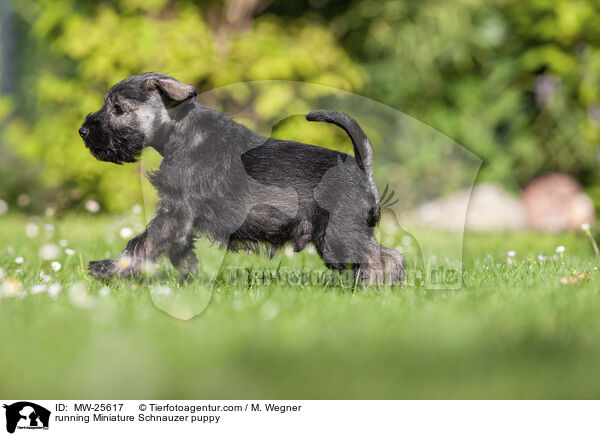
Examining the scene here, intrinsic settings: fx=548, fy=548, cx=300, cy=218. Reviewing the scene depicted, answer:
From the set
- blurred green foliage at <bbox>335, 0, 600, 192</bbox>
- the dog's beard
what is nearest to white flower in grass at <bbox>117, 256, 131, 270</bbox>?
the dog's beard

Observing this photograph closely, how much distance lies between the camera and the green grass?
194 cm

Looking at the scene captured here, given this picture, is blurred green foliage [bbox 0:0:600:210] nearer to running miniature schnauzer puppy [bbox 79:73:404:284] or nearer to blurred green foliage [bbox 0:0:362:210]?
blurred green foliage [bbox 0:0:362:210]

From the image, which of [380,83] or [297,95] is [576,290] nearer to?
[297,95]

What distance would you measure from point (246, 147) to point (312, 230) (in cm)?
63

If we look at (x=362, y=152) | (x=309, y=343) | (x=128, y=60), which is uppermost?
(x=128, y=60)

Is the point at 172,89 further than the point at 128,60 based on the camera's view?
No

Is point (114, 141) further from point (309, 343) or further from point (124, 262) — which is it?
point (309, 343)

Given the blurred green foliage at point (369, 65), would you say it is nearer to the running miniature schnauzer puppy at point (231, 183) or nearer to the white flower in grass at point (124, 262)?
the running miniature schnauzer puppy at point (231, 183)

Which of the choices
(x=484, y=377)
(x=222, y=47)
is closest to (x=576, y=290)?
(x=484, y=377)

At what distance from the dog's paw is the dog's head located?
66 centimetres

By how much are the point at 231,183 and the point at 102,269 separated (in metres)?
0.97

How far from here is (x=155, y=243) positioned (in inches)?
126

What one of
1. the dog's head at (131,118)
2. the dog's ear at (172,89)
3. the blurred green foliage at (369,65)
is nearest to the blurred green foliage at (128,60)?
the blurred green foliage at (369,65)
